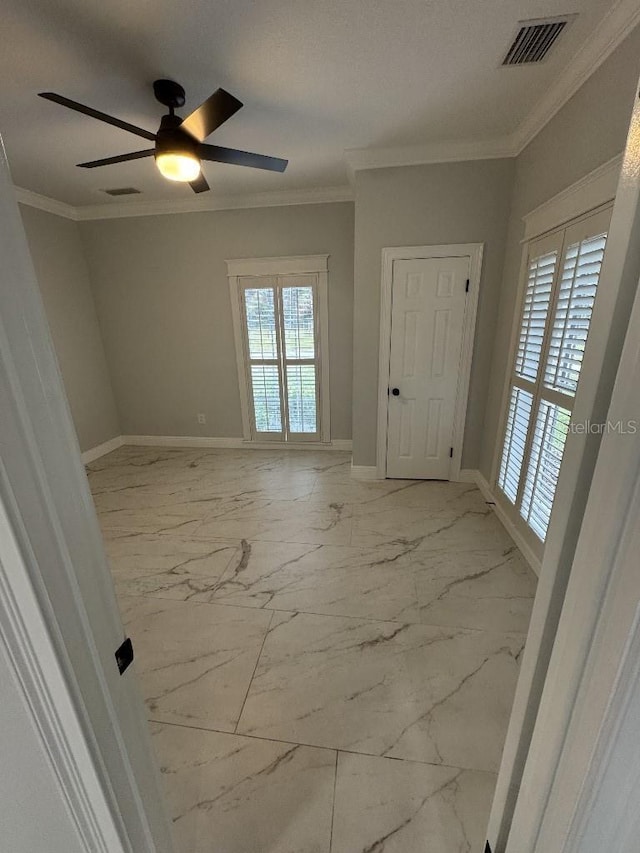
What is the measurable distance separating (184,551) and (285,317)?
2.57 meters

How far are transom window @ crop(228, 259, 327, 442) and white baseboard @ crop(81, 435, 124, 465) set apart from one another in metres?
1.75

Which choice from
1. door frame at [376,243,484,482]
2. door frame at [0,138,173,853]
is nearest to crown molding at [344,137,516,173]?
door frame at [376,243,484,482]

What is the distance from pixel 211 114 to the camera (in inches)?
65.6

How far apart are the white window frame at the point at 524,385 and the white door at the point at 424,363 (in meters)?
0.47

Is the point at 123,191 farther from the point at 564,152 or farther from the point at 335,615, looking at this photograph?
the point at 335,615

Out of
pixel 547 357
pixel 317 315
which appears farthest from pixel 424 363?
pixel 317 315

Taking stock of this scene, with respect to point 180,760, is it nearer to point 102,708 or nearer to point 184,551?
point 102,708

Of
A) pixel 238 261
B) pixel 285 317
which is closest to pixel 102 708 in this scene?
pixel 285 317

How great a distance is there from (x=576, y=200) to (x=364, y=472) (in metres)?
2.48

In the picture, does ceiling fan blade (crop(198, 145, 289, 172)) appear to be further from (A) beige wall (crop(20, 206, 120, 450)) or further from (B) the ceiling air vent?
(A) beige wall (crop(20, 206, 120, 450))

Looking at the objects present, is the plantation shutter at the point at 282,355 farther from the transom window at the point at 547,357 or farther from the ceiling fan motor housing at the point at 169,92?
the transom window at the point at 547,357

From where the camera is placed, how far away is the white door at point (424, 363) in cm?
283

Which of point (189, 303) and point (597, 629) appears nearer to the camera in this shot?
point (597, 629)

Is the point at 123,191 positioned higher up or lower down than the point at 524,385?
higher up
